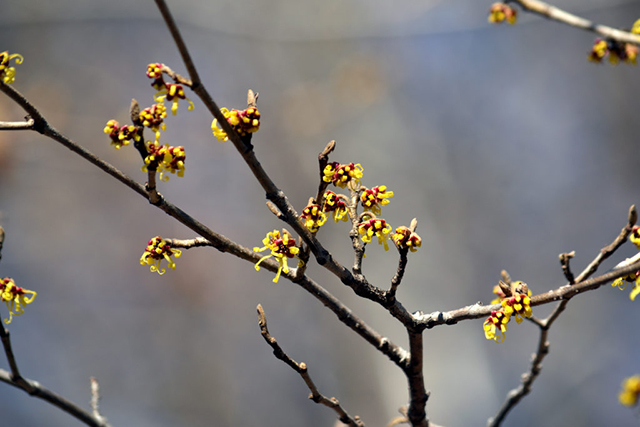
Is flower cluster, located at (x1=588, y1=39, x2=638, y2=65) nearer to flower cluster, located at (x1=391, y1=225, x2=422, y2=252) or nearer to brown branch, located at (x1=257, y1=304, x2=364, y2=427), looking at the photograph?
flower cluster, located at (x1=391, y1=225, x2=422, y2=252)

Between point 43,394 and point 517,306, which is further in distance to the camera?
point 43,394

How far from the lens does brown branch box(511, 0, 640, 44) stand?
0.39 m

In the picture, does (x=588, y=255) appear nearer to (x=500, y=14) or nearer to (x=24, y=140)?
(x=500, y=14)

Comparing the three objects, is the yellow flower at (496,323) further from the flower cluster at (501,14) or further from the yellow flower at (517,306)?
the flower cluster at (501,14)

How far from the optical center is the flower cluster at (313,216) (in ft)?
1.53

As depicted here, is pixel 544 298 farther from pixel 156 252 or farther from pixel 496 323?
pixel 156 252

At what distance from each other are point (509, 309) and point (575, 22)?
26cm

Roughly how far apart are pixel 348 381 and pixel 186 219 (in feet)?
9.47

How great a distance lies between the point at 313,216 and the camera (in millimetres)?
473

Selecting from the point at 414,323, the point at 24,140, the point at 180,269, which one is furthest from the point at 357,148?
the point at 414,323

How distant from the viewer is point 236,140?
41 centimetres

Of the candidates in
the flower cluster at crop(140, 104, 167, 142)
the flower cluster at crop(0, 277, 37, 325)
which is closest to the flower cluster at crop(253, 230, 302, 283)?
the flower cluster at crop(140, 104, 167, 142)

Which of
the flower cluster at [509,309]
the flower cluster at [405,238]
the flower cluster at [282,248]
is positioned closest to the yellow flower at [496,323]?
the flower cluster at [509,309]

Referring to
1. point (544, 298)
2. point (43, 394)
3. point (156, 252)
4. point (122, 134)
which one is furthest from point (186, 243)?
point (544, 298)
